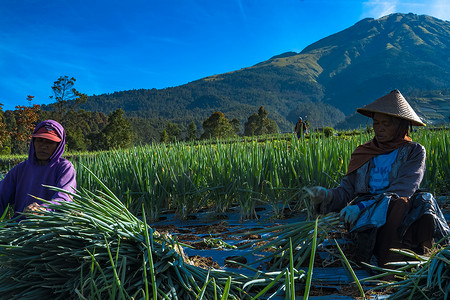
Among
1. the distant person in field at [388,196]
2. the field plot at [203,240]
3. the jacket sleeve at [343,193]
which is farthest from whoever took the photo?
the jacket sleeve at [343,193]

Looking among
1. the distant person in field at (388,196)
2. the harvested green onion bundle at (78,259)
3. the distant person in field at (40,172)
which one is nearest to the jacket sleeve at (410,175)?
the distant person in field at (388,196)

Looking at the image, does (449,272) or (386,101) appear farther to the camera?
(386,101)

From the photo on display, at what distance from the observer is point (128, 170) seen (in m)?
3.17

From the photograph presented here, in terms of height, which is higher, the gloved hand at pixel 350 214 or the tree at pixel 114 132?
the tree at pixel 114 132

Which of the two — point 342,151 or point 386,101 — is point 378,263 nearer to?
point 386,101

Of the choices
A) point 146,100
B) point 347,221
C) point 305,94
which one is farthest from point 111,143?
point 305,94

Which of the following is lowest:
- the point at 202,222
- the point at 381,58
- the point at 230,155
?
the point at 202,222

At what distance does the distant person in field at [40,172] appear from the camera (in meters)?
2.38

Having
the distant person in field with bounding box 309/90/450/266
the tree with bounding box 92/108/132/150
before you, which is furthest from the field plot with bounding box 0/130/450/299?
the tree with bounding box 92/108/132/150

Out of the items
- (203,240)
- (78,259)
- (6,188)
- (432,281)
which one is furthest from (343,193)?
(6,188)

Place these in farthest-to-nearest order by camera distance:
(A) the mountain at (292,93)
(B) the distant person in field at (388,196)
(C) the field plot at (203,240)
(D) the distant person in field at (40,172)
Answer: (A) the mountain at (292,93) → (D) the distant person in field at (40,172) → (B) the distant person in field at (388,196) → (C) the field plot at (203,240)

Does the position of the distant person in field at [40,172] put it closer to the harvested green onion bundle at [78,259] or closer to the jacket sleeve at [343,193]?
the harvested green onion bundle at [78,259]

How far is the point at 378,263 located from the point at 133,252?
3.71 ft

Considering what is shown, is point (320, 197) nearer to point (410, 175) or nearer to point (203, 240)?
point (410, 175)
